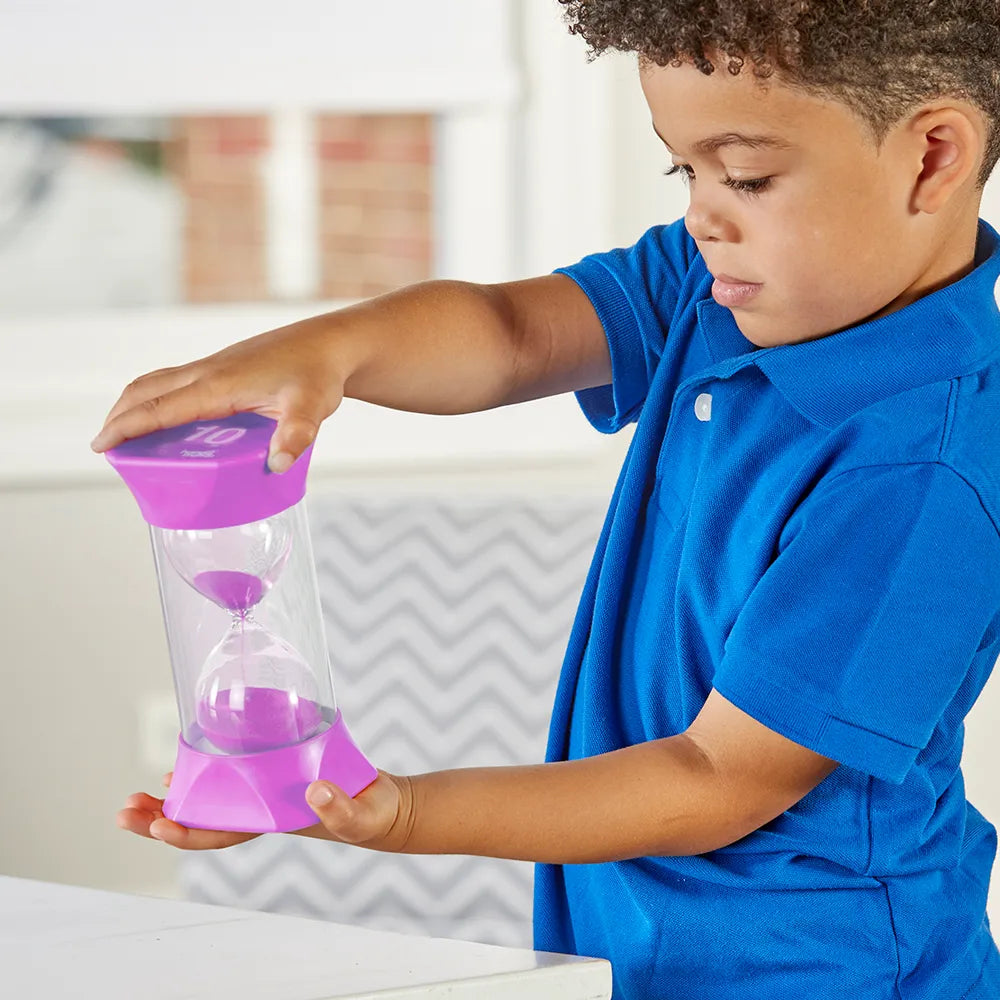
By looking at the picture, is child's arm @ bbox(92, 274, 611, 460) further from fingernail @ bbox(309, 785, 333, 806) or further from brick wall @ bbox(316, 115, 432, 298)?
brick wall @ bbox(316, 115, 432, 298)

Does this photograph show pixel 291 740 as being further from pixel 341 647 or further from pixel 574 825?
pixel 341 647

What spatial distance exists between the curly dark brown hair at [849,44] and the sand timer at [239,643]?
0.90 feet

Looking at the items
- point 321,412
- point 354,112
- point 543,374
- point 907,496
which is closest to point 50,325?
point 354,112

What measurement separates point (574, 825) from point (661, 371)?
0.31 metres

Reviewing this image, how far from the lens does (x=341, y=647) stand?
6.40ft

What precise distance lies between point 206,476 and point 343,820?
167 mm

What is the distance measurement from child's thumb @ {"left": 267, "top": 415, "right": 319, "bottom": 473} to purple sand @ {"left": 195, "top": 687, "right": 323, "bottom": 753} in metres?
0.13

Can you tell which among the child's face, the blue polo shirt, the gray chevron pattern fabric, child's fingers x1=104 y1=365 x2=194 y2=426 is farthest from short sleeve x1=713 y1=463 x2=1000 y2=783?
the gray chevron pattern fabric

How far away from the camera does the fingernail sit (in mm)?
678

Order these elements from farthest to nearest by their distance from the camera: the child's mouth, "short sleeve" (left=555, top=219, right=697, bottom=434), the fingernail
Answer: "short sleeve" (left=555, top=219, right=697, bottom=434) → the child's mouth → the fingernail

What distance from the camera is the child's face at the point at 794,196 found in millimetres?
726

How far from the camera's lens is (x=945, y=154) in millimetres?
764

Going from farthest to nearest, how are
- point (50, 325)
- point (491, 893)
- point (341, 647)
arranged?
1. point (50, 325)
2. point (341, 647)
3. point (491, 893)

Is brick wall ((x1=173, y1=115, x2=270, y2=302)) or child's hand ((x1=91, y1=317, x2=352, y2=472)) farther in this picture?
brick wall ((x1=173, y1=115, x2=270, y2=302))
